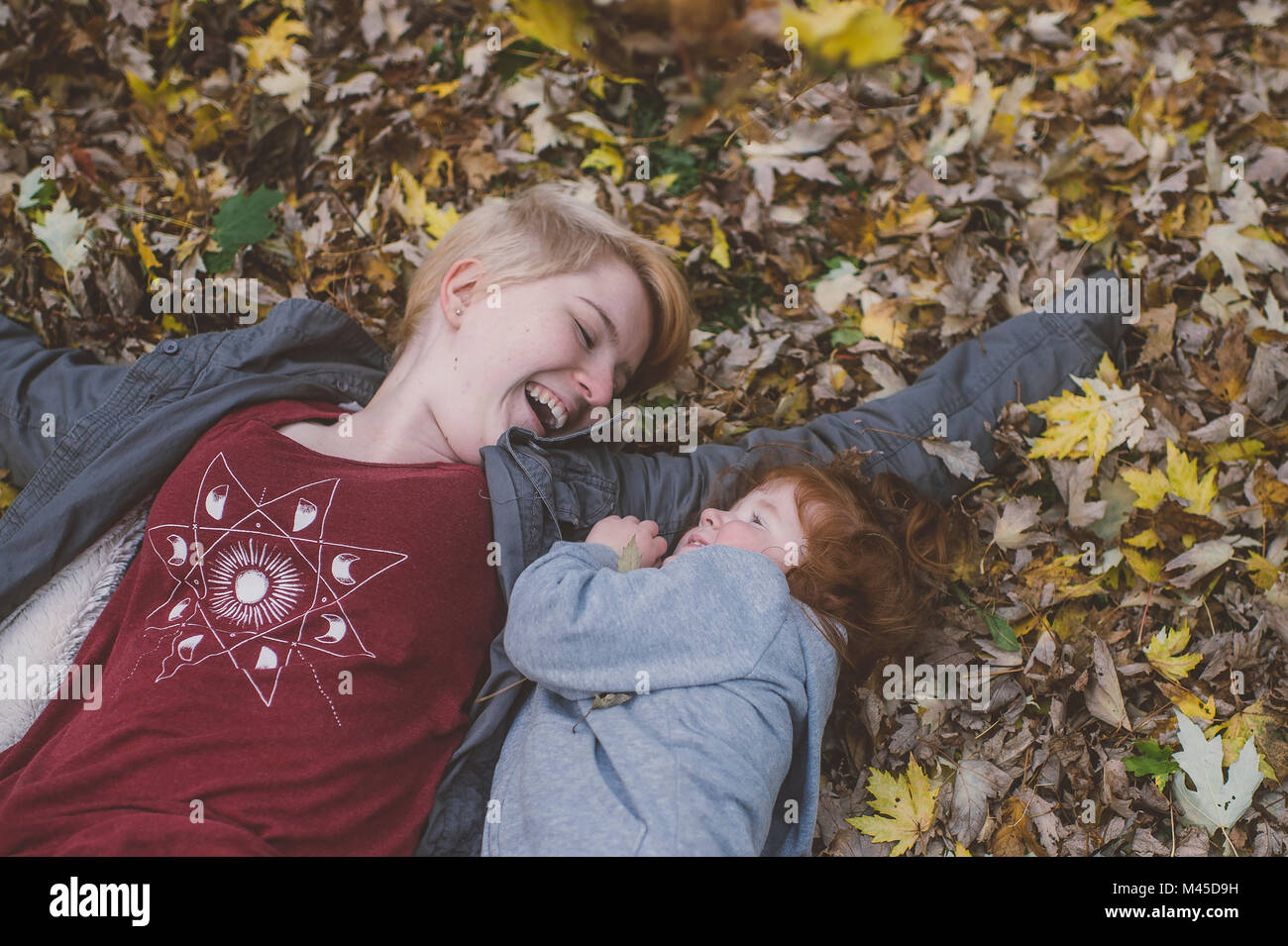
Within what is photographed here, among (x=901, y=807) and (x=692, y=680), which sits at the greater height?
(x=692, y=680)

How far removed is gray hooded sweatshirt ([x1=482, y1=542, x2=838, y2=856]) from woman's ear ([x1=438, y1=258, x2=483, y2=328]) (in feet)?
3.18

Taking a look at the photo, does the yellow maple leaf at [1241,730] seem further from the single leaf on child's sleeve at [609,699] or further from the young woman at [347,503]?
the single leaf on child's sleeve at [609,699]

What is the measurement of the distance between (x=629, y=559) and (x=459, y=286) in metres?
1.10

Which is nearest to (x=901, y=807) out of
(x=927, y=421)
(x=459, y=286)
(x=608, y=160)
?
(x=927, y=421)

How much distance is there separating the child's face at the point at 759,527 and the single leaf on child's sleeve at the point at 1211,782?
1.19m

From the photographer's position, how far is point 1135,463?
2809 mm

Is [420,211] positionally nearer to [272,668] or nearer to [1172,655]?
[272,668]

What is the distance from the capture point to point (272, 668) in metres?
2.09

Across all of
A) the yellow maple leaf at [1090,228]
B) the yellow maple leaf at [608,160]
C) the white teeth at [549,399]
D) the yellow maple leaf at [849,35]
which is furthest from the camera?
the yellow maple leaf at [608,160]

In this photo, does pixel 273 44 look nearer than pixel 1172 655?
No

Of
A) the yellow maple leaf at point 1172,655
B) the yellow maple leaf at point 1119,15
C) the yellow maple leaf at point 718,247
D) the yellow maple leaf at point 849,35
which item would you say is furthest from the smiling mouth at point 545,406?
the yellow maple leaf at point 1119,15

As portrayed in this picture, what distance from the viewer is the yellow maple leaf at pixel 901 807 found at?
7.79 ft

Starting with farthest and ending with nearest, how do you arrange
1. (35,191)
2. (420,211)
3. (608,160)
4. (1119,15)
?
(1119,15), (608,160), (420,211), (35,191)

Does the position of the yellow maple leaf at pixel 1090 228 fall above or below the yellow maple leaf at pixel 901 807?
above
